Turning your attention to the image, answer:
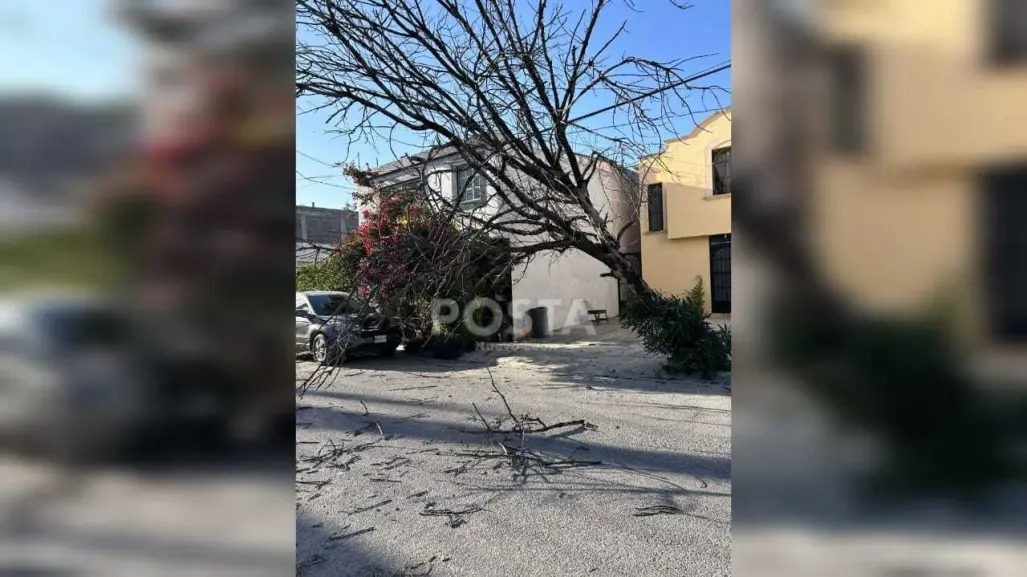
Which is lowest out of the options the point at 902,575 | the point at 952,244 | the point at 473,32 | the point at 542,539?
the point at 542,539

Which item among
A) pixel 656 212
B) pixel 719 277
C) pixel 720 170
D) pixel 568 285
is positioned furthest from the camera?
pixel 656 212

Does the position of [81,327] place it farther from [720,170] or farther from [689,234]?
[689,234]

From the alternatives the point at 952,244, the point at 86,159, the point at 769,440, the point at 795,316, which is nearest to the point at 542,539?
the point at 769,440

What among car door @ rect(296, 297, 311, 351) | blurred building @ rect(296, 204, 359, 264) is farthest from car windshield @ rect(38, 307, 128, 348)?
car door @ rect(296, 297, 311, 351)

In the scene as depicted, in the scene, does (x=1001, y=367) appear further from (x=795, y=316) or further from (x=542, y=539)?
(x=542, y=539)

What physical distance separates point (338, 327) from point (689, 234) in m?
11.1

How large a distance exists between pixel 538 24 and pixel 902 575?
4.98 meters

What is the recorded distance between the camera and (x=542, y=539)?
257 cm

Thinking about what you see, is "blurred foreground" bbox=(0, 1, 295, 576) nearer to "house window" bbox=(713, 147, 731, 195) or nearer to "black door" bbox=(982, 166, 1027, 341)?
"black door" bbox=(982, 166, 1027, 341)

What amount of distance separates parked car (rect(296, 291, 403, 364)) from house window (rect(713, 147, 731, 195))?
19.6 ft

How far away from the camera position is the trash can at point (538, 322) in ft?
39.4

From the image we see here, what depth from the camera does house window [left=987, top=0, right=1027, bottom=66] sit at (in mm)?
984

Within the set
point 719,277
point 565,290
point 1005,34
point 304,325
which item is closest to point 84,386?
point 1005,34

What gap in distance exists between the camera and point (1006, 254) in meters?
0.96
